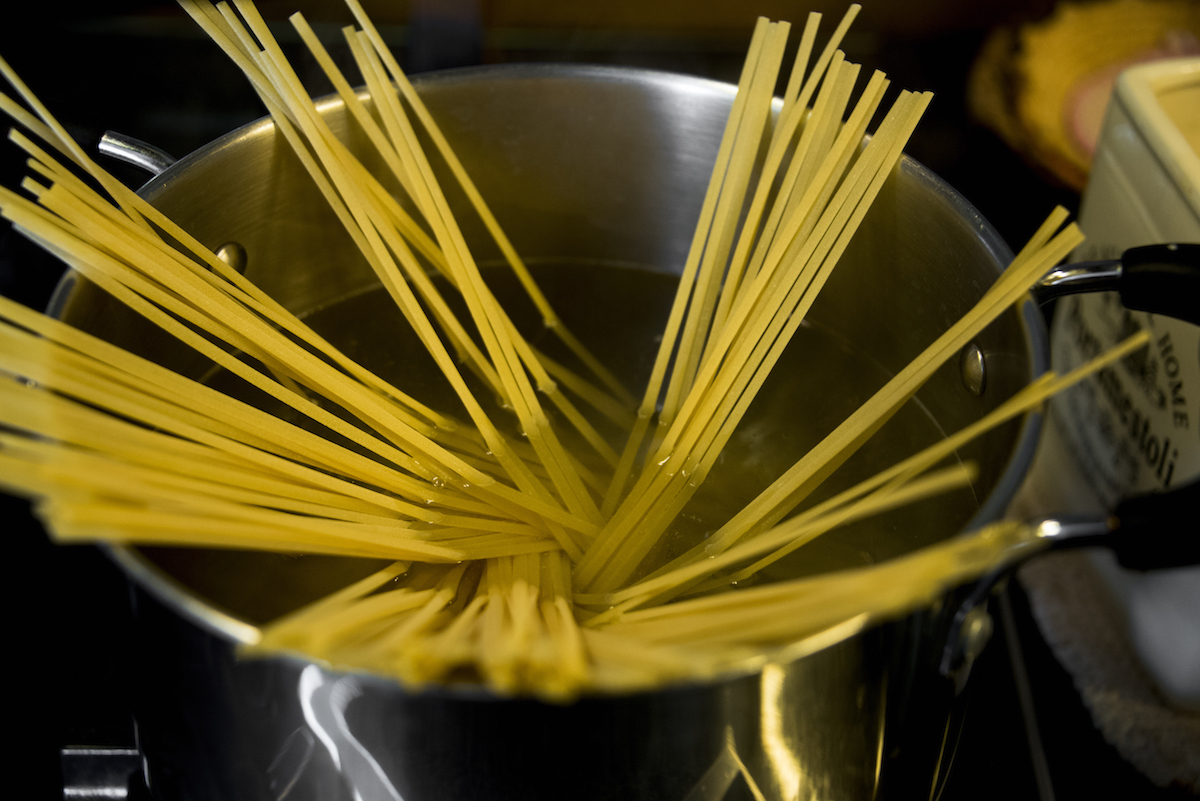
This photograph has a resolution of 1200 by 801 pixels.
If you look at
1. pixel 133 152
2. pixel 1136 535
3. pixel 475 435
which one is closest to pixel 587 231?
pixel 475 435

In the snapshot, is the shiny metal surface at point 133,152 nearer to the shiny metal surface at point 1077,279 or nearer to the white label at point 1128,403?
the shiny metal surface at point 1077,279

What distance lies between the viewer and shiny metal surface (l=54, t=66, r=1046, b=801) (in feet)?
1.20

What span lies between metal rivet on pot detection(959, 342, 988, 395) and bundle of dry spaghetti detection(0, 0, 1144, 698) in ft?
0.15

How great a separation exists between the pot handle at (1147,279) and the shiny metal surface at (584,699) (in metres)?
0.03

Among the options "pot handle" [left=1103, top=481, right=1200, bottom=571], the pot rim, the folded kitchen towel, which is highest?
the pot rim

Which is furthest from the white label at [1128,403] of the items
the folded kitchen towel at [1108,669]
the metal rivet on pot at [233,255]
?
the metal rivet on pot at [233,255]

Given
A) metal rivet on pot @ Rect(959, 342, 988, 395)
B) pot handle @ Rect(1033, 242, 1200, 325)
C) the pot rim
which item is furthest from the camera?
Result: metal rivet on pot @ Rect(959, 342, 988, 395)

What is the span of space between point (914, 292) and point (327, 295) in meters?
0.43

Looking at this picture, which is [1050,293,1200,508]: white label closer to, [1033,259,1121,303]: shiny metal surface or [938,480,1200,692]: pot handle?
[1033,259,1121,303]: shiny metal surface

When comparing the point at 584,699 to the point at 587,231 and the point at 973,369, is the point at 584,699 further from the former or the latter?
the point at 587,231

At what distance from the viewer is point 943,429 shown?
2.14 ft

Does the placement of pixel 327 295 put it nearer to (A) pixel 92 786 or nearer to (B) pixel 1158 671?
(A) pixel 92 786

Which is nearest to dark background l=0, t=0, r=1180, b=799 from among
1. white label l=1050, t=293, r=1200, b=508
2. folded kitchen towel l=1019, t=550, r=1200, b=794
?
folded kitchen towel l=1019, t=550, r=1200, b=794

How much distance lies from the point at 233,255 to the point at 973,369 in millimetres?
496
